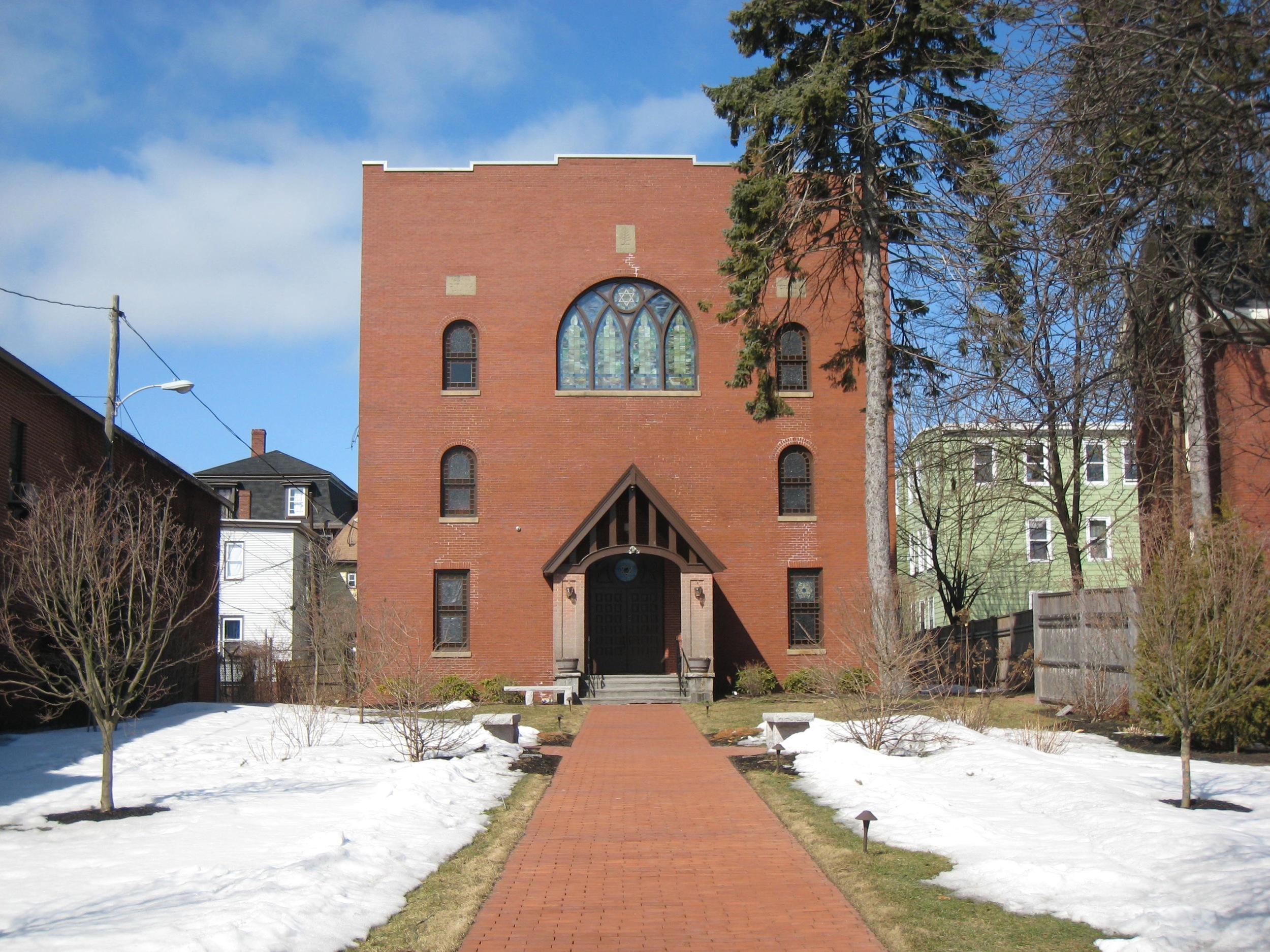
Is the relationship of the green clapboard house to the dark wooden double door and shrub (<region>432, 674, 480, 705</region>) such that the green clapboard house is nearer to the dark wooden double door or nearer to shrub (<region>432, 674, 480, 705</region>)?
the dark wooden double door

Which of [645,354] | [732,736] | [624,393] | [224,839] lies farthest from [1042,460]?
[224,839]

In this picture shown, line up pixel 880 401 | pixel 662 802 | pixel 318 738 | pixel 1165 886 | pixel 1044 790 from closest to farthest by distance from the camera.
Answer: pixel 1165 886
pixel 1044 790
pixel 662 802
pixel 318 738
pixel 880 401

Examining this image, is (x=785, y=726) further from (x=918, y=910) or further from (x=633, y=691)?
(x=633, y=691)

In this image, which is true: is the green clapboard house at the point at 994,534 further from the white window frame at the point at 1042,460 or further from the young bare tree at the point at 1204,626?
the young bare tree at the point at 1204,626

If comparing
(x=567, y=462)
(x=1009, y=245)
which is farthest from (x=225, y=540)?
(x=1009, y=245)

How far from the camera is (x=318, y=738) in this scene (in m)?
16.7

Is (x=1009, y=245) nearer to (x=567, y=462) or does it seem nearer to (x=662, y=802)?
(x=662, y=802)

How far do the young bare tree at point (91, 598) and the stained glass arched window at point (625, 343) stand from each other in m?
13.0

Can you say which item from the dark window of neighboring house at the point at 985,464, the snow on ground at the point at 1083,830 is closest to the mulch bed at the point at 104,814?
the snow on ground at the point at 1083,830

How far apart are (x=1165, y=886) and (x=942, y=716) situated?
939 centimetres

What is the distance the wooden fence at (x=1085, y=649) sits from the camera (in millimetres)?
17250

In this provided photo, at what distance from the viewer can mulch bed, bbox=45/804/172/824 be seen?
436 inches

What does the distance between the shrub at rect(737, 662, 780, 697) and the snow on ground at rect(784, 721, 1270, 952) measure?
12.3 meters

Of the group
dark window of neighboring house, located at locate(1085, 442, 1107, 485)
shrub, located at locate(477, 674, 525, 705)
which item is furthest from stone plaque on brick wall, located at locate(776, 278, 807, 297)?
dark window of neighboring house, located at locate(1085, 442, 1107, 485)
